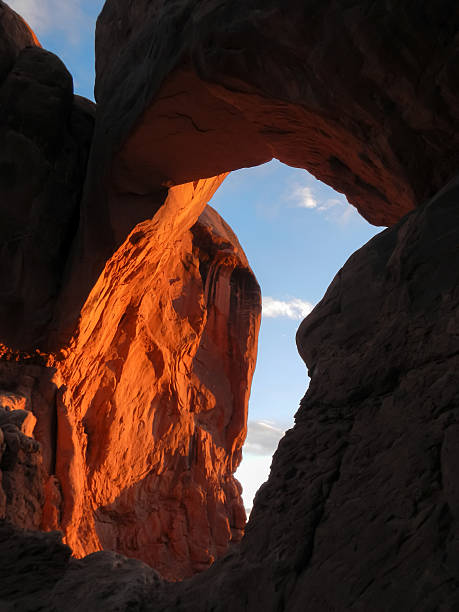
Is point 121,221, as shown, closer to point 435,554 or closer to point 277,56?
point 277,56

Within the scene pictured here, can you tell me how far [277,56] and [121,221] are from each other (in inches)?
127

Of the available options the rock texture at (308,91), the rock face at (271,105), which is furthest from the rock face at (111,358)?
the rock texture at (308,91)

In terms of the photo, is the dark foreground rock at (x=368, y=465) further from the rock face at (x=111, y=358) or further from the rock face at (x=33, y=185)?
the rock face at (x=33, y=185)

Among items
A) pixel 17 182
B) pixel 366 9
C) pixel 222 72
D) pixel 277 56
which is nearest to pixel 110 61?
pixel 17 182

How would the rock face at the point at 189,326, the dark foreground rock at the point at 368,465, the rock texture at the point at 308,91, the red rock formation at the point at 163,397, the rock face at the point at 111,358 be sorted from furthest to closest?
the red rock formation at the point at 163,397, the rock face at the point at 111,358, the rock texture at the point at 308,91, the rock face at the point at 189,326, the dark foreground rock at the point at 368,465

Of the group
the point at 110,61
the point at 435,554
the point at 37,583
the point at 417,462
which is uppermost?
the point at 110,61

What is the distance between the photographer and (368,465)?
72.4 inches

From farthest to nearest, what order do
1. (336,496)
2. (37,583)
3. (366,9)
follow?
(37,583) < (366,9) < (336,496)

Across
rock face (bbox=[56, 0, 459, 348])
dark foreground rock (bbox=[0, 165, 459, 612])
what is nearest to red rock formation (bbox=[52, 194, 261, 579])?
rock face (bbox=[56, 0, 459, 348])

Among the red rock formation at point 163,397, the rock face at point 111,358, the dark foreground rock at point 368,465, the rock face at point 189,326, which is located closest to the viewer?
the dark foreground rock at point 368,465

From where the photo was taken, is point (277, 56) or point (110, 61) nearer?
point (277, 56)

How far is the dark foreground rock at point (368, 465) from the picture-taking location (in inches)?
59.3

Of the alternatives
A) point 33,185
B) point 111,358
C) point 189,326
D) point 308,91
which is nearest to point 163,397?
point 189,326

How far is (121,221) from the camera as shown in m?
5.94
